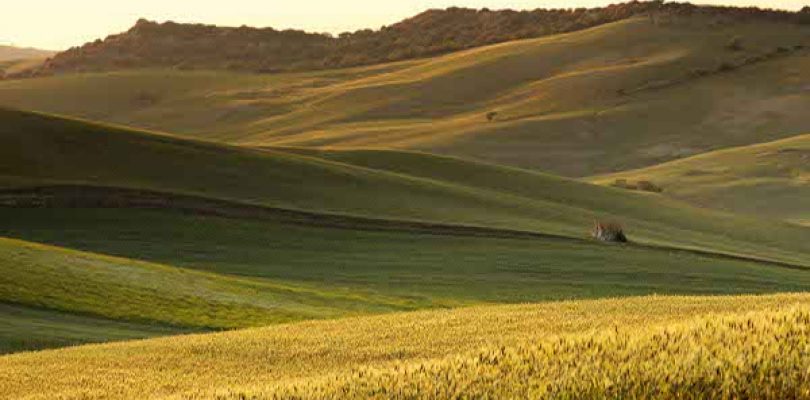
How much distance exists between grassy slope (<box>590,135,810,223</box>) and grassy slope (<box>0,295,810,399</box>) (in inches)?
3150

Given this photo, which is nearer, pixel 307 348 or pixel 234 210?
pixel 307 348

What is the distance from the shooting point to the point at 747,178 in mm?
114750

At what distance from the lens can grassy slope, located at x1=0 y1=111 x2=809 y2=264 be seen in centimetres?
6625

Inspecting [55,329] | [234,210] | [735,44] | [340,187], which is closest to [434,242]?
[234,210]

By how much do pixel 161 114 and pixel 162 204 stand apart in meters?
124

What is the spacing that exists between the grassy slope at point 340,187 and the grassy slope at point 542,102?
54.9m

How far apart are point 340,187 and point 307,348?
51.3 metres

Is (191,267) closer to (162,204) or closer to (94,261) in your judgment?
(94,261)

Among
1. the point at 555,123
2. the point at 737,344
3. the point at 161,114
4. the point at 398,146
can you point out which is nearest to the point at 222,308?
the point at 737,344

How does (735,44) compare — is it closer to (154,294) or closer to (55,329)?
(154,294)

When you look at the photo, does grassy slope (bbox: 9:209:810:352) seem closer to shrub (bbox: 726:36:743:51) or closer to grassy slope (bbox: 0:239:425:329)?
grassy slope (bbox: 0:239:425:329)

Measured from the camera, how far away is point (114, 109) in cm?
18688

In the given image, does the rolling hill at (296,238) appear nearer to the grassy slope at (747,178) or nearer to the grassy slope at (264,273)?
the grassy slope at (264,273)

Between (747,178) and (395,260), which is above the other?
(395,260)
